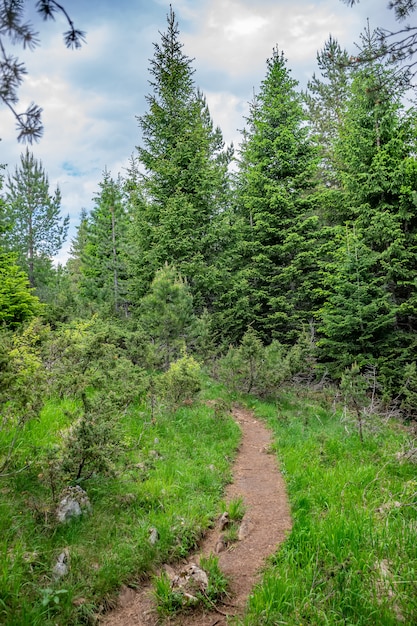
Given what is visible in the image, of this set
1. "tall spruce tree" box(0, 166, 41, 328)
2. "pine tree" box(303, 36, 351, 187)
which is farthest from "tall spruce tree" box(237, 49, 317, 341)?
"tall spruce tree" box(0, 166, 41, 328)

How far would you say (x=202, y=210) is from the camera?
16266 millimetres

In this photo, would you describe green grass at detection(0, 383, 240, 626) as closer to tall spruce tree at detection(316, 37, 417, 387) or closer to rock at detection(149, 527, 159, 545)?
rock at detection(149, 527, 159, 545)

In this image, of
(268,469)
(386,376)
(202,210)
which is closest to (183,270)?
(202,210)

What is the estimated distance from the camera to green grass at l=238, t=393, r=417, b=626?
294cm

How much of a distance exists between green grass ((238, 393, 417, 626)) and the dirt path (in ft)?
0.66

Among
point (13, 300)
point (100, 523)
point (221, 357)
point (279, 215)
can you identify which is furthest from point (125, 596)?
point (279, 215)

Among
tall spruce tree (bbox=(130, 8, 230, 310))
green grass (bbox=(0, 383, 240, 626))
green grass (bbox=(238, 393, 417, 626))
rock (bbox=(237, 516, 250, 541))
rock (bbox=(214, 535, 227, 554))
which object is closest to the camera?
green grass (bbox=(238, 393, 417, 626))

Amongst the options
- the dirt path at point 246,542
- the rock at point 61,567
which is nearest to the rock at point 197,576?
the dirt path at point 246,542

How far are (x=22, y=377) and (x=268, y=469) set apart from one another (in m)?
4.61

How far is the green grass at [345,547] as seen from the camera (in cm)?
294

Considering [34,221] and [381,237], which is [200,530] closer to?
[381,237]

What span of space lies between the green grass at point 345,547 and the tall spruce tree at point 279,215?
33.5 feet

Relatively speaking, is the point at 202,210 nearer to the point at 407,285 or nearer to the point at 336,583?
the point at 407,285

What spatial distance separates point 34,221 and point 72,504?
25.5m
